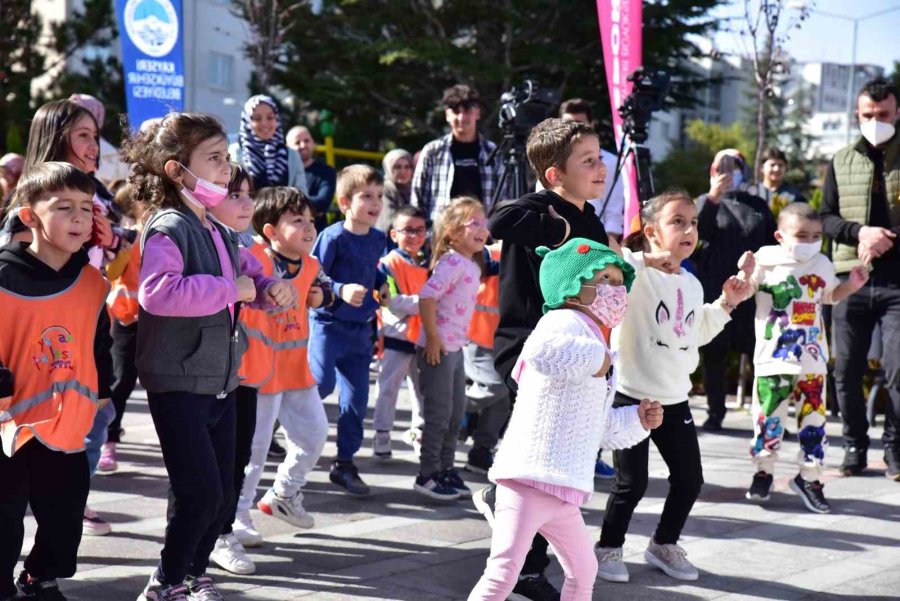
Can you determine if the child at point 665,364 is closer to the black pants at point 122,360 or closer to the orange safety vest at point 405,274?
the orange safety vest at point 405,274

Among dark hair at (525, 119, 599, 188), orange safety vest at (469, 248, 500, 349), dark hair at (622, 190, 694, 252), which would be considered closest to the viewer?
dark hair at (525, 119, 599, 188)

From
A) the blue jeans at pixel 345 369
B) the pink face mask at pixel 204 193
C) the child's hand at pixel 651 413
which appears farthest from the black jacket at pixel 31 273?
the blue jeans at pixel 345 369

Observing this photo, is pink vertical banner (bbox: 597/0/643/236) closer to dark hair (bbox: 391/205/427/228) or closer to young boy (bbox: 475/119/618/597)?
dark hair (bbox: 391/205/427/228)

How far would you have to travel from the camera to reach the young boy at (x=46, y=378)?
3.99 meters

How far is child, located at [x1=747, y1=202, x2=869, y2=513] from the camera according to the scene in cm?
638

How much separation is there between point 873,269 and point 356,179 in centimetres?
336

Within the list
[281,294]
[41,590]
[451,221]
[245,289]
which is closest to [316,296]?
[281,294]

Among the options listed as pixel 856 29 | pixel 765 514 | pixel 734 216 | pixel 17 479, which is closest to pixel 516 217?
pixel 17 479

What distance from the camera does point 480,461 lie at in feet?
23.1

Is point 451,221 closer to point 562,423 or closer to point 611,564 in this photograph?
point 611,564

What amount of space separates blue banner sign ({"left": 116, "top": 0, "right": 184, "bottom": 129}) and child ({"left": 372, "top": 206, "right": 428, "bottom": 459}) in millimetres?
4716

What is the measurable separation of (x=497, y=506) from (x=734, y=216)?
541cm

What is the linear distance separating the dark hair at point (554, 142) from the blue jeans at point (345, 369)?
204 centimetres

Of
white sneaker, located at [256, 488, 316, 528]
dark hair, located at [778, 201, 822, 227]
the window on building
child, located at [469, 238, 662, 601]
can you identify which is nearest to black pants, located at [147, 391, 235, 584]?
child, located at [469, 238, 662, 601]
